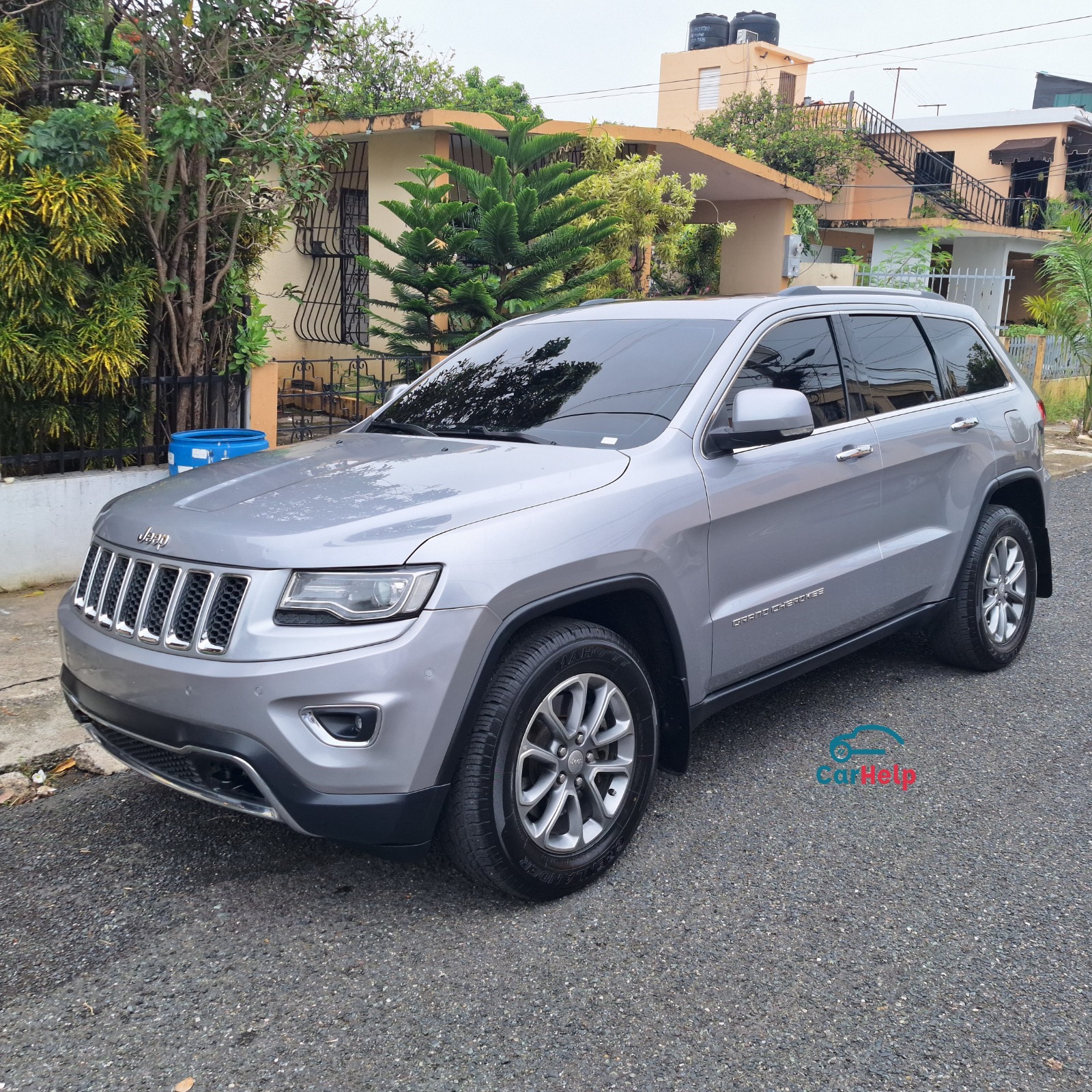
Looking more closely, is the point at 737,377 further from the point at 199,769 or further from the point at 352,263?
the point at 352,263

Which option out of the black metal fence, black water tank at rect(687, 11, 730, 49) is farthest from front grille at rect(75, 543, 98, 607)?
black water tank at rect(687, 11, 730, 49)

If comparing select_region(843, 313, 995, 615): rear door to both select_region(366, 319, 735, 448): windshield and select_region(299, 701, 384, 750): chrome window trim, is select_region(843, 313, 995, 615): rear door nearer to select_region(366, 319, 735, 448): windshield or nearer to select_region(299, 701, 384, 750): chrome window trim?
select_region(366, 319, 735, 448): windshield

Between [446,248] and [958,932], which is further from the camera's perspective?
[446,248]

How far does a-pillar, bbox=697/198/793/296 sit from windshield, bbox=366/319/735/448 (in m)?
13.9

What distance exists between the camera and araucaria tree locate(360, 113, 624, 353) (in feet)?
30.3

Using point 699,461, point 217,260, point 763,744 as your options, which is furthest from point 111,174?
point 763,744

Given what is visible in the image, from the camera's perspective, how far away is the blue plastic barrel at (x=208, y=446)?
6312 millimetres

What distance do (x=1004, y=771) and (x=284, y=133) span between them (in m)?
5.58

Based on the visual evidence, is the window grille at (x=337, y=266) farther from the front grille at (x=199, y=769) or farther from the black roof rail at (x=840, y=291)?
the front grille at (x=199, y=769)

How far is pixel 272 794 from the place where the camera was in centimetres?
294

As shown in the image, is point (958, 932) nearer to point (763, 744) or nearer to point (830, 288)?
point (763, 744)

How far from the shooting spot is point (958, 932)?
321 cm

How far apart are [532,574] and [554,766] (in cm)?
59

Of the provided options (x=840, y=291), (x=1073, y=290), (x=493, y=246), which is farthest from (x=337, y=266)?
(x=840, y=291)
